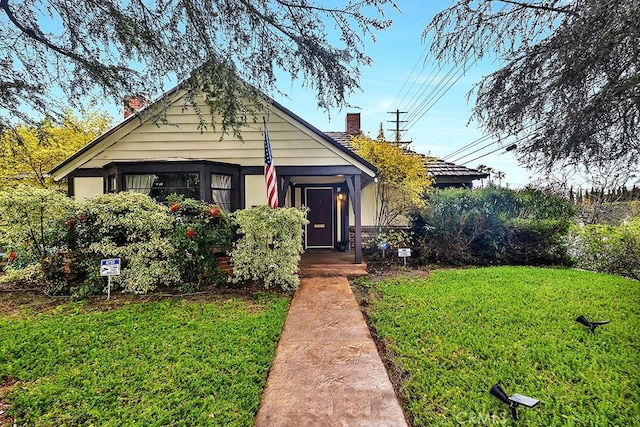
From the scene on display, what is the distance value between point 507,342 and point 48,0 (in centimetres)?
755

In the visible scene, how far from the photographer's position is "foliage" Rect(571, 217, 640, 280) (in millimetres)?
7316

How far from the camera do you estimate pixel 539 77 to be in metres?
3.95

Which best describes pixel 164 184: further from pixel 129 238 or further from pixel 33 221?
pixel 33 221

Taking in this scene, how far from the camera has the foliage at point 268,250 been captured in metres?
6.25

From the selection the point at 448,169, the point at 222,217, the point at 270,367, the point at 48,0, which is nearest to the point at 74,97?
the point at 48,0

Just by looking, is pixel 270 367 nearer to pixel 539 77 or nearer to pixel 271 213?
pixel 271 213

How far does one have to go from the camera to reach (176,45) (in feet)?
15.0

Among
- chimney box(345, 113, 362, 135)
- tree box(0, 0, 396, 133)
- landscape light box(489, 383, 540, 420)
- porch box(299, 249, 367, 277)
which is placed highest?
chimney box(345, 113, 362, 135)

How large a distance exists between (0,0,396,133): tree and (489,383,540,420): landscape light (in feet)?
12.8

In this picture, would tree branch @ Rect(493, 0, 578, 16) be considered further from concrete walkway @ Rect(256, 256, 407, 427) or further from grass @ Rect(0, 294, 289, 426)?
grass @ Rect(0, 294, 289, 426)

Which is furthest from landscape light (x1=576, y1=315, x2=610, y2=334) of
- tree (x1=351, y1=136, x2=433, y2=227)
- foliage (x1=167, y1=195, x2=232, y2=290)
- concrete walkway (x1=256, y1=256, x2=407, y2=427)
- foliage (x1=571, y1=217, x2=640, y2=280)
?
foliage (x1=167, y1=195, x2=232, y2=290)

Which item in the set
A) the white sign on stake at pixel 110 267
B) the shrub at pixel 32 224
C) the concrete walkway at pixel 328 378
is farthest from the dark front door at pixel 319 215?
the shrub at pixel 32 224

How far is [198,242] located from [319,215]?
6.03 meters

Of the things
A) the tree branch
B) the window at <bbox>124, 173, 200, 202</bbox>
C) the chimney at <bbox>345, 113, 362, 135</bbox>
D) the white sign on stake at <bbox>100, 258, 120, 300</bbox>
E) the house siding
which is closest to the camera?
the tree branch
